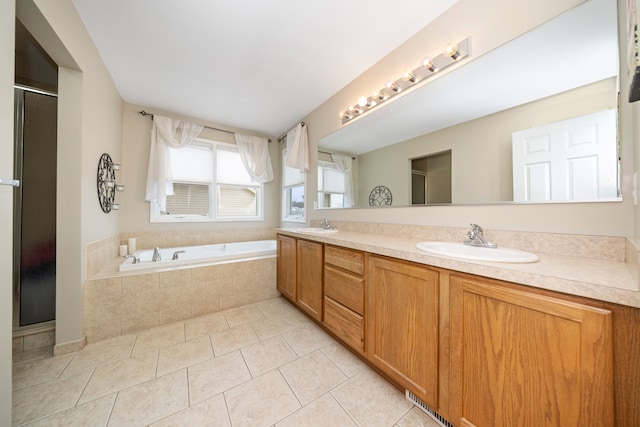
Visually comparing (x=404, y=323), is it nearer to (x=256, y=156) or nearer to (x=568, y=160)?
(x=568, y=160)

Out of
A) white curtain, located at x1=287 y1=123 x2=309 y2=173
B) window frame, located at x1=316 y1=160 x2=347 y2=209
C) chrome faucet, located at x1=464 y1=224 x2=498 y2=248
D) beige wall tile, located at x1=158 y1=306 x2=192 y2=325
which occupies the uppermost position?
white curtain, located at x1=287 y1=123 x2=309 y2=173

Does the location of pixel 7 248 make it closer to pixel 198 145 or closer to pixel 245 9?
pixel 245 9

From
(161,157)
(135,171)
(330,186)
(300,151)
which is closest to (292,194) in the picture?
(300,151)

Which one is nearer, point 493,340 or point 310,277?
point 493,340

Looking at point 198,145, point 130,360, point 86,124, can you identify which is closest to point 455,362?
point 130,360

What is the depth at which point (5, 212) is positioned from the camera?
2.77 feet

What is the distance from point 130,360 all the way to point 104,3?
7.86ft

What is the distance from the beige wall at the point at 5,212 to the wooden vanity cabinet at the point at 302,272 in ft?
5.04

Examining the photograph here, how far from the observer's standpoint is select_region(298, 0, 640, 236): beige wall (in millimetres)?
897

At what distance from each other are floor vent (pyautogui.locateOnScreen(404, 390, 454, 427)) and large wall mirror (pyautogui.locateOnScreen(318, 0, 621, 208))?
1.17m

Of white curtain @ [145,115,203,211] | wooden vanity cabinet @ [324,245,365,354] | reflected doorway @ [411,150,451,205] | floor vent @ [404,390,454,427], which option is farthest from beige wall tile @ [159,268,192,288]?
reflected doorway @ [411,150,451,205]

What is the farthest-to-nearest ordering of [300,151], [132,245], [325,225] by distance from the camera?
[300,151] < [132,245] < [325,225]

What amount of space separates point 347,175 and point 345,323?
144 centimetres

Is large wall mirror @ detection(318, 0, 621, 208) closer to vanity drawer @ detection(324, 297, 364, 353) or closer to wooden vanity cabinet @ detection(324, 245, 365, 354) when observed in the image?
wooden vanity cabinet @ detection(324, 245, 365, 354)
